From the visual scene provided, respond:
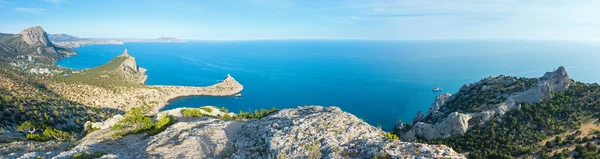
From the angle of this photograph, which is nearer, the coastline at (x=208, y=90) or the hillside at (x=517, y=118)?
the hillside at (x=517, y=118)

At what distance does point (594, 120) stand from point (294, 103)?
285ft

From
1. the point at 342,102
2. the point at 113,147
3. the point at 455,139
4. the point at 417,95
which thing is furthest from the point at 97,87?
the point at 417,95

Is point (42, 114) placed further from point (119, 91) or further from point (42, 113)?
point (119, 91)

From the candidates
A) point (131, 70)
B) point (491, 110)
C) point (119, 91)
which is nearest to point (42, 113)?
point (119, 91)

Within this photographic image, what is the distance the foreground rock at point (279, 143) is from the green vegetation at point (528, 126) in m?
32.5

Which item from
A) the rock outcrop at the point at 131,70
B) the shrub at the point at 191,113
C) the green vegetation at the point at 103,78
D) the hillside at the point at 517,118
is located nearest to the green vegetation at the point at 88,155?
the shrub at the point at 191,113

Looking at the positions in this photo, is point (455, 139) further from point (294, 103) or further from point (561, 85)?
point (294, 103)

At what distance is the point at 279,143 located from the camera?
17.3m

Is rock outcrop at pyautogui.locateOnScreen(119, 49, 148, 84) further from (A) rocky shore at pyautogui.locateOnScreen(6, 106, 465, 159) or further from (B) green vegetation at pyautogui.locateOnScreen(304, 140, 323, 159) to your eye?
(B) green vegetation at pyautogui.locateOnScreen(304, 140, 323, 159)

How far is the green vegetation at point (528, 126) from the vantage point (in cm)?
4302

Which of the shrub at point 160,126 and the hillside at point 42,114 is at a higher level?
the shrub at point 160,126

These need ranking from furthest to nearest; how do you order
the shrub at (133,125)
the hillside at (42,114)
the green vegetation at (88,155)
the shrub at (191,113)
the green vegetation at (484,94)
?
the green vegetation at (484,94), the hillside at (42,114), the shrub at (191,113), the shrub at (133,125), the green vegetation at (88,155)

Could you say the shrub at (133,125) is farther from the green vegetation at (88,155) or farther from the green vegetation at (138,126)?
the green vegetation at (88,155)

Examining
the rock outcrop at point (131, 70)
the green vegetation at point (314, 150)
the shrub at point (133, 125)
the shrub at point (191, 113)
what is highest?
the green vegetation at point (314, 150)
